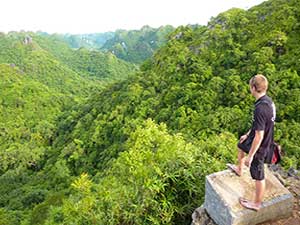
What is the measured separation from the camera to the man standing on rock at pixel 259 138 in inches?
235

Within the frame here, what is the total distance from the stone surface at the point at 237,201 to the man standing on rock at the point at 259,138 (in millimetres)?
174

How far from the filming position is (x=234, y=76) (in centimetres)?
3178

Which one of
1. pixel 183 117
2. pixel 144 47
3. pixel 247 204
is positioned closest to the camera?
pixel 247 204

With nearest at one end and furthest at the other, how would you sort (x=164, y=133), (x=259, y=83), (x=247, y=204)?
(x=259, y=83) → (x=247, y=204) → (x=164, y=133)

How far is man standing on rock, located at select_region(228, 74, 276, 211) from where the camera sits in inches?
235

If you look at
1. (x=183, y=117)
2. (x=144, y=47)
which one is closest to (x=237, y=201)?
(x=183, y=117)

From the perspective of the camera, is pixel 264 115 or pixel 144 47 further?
pixel 144 47

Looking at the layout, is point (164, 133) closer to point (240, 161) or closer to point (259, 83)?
point (240, 161)

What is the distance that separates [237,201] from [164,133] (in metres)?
4.14

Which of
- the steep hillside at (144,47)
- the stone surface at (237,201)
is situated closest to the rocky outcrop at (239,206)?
the stone surface at (237,201)

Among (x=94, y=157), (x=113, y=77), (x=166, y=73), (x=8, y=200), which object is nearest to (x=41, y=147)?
(x=8, y=200)

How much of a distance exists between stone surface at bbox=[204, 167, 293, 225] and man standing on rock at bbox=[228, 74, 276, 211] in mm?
174

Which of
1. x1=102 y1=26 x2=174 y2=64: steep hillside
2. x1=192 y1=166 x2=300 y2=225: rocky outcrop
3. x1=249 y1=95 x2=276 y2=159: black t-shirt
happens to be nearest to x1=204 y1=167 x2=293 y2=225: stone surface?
x1=192 y1=166 x2=300 y2=225: rocky outcrop

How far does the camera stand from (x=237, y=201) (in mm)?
6629
